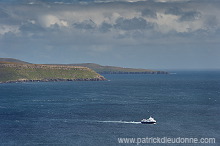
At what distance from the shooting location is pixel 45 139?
399 ft

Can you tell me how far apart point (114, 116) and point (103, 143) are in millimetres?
46273

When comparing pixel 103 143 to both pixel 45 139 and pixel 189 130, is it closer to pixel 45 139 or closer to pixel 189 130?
pixel 45 139

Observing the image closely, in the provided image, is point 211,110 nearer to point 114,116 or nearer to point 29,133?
point 114,116

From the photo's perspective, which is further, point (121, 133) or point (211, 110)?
point (211, 110)

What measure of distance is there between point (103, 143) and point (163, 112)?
6331cm

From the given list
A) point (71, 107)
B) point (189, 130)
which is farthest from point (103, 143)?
point (71, 107)

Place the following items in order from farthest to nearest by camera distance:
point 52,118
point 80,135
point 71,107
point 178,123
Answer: point 71,107
point 52,118
point 178,123
point 80,135

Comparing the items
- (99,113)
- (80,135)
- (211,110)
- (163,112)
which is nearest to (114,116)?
(99,113)

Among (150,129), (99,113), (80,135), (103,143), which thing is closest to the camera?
(103,143)

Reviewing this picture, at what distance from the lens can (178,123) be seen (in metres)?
146

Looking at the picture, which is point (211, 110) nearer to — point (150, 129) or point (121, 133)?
point (150, 129)

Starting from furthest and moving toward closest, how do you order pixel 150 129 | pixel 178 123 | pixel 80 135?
pixel 178 123, pixel 150 129, pixel 80 135

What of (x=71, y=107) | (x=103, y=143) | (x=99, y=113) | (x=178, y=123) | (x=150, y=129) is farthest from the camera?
(x=71, y=107)

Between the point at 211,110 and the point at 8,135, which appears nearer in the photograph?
the point at 8,135
